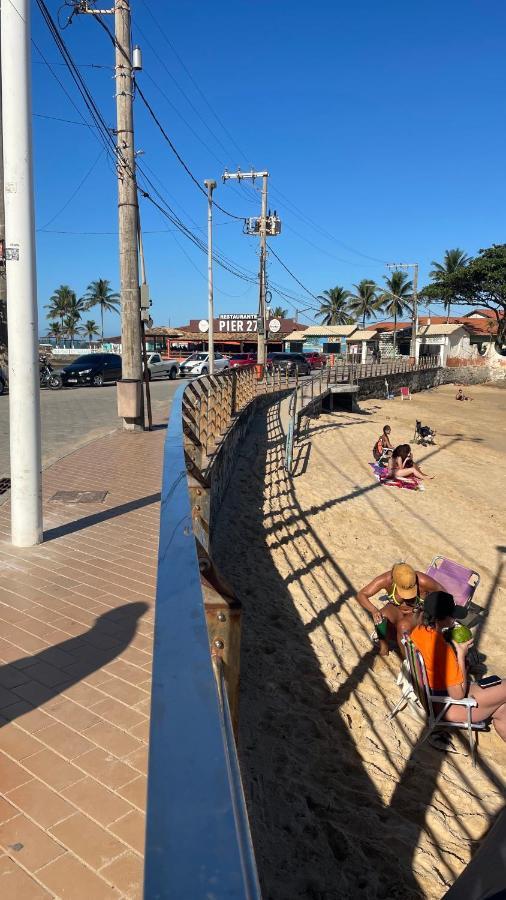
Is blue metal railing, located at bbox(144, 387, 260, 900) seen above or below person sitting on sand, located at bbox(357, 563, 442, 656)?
above

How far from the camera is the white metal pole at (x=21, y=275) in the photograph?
483 centimetres

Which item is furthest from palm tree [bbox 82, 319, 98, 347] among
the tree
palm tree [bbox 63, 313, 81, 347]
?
the tree

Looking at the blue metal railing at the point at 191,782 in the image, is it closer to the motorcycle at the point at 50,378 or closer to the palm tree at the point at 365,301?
the motorcycle at the point at 50,378

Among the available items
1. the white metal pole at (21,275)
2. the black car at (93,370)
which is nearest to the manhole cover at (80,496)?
the white metal pole at (21,275)

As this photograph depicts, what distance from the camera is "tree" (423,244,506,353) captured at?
53.4 meters

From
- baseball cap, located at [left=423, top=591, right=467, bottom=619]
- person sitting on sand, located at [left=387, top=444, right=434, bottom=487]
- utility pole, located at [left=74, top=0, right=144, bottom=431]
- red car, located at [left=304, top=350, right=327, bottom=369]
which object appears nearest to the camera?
baseball cap, located at [left=423, top=591, right=467, bottom=619]

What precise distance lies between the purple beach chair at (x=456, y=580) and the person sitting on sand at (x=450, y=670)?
5.19ft

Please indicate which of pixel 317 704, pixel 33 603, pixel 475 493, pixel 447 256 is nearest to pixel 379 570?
pixel 317 704

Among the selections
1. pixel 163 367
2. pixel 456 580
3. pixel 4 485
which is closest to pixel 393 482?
pixel 456 580

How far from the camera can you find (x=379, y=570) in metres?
8.52

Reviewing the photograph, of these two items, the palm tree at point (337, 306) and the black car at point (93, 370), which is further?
the palm tree at point (337, 306)

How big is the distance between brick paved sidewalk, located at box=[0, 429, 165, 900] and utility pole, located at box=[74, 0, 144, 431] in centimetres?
639

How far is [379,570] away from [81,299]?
89364 mm

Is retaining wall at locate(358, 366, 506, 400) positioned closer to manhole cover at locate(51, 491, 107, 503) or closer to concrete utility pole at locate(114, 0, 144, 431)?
concrete utility pole at locate(114, 0, 144, 431)
